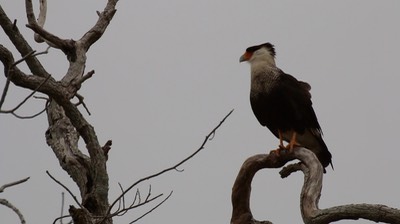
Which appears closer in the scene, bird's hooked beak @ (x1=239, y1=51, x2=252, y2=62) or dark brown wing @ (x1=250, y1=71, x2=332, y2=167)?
dark brown wing @ (x1=250, y1=71, x2=332, y2=167)

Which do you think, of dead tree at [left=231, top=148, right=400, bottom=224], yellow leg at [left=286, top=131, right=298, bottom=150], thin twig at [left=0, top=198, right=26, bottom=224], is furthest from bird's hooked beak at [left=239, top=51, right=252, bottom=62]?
thin twig at [left=0, top=198, right=26, bottom=224]

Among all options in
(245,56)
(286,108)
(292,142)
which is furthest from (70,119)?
(245,56)

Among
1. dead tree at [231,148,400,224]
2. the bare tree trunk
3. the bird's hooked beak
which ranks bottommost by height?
dead tree at [231,148,400,224]

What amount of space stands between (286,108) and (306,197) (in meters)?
1.65

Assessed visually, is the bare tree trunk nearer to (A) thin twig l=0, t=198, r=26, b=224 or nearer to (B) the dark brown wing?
(A) thin twig l=0, t=198, r=26, b=224

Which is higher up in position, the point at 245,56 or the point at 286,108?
the point at 245,56

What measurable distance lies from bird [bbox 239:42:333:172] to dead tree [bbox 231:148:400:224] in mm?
747

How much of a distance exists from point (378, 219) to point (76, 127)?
5.44 feet

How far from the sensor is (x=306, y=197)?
3.43 m

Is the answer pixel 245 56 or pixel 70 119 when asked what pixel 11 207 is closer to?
pixel 70 119

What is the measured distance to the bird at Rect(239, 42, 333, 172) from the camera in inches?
198

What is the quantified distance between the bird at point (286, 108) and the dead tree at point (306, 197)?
747mm

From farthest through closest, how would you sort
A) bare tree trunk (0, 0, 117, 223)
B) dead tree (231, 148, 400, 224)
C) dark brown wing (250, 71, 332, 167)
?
dark brown wing (250, 71, 332, 167)
bare tree trunk (0, 0, 117, 223)
dead tree (231, 148, 400, 224)

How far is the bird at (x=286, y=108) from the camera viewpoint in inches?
198
